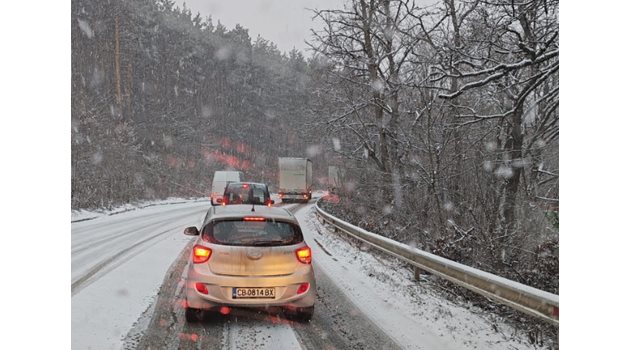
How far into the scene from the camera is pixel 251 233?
221 inches

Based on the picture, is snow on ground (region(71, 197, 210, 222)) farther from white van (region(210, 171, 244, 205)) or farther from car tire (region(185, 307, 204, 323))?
car tire (region(185, 307, 204, 323))

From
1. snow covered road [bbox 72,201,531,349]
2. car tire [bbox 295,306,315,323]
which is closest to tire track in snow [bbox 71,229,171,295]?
snow covered road [bbox 72,201,531,349]

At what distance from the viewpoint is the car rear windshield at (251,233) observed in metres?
5.46

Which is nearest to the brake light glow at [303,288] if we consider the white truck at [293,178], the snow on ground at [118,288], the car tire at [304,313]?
the car tire at [304,313]

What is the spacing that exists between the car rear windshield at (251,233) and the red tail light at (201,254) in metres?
0.12

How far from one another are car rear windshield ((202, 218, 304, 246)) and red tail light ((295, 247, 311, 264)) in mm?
130

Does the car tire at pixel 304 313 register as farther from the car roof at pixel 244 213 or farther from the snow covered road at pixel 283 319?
the car roof at pixel 244 213

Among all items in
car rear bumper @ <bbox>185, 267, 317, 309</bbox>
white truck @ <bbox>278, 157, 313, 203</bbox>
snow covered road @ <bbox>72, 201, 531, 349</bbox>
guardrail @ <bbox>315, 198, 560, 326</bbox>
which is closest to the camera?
guardrail @ <bbox>315, 198, 560, 326</bbox>

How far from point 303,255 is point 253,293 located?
0.76 metres

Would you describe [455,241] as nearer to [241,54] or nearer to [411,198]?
[411,198]

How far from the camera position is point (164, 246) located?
1184 cm

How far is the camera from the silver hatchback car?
17.4 feet
